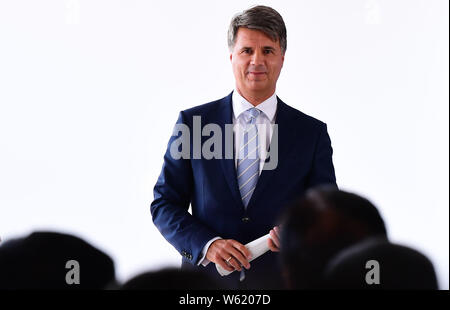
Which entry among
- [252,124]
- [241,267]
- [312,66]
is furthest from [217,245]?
[312,66]

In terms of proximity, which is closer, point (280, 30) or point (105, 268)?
point (105, 268)

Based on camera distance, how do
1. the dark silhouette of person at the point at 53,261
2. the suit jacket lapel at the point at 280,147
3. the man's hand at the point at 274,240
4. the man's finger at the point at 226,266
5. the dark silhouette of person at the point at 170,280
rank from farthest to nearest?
the suit jacket lapel at the point at 280,147, the man's finger at the point at 226,266, the man's hand at the point at 274,240, the dark silhouette of person at the point at 53,261, the dark silhouette of person at the point at 170,280

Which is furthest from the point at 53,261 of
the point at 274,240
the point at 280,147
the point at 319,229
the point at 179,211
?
the point at 280,147

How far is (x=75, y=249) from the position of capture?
2.54 feet

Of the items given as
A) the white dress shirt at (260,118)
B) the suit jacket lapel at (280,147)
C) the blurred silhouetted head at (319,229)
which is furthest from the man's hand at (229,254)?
the blurred silhouetted head at (319,229)

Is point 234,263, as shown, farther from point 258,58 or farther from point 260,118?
point 258,58

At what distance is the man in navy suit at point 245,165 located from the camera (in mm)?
1491

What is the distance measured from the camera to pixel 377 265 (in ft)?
2.33

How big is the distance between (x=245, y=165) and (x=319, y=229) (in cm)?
80

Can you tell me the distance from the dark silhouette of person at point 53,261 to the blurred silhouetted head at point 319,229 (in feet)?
0.79

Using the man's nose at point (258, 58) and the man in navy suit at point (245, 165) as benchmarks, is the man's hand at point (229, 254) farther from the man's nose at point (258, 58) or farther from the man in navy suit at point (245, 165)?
the man's nose at point (258, 58)

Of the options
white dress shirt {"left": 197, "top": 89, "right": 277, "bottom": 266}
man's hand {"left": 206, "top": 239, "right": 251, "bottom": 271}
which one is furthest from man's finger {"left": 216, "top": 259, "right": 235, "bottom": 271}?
white dress shirt {"left": 197, "top": 89, "right": 277, "bottom": 266}
